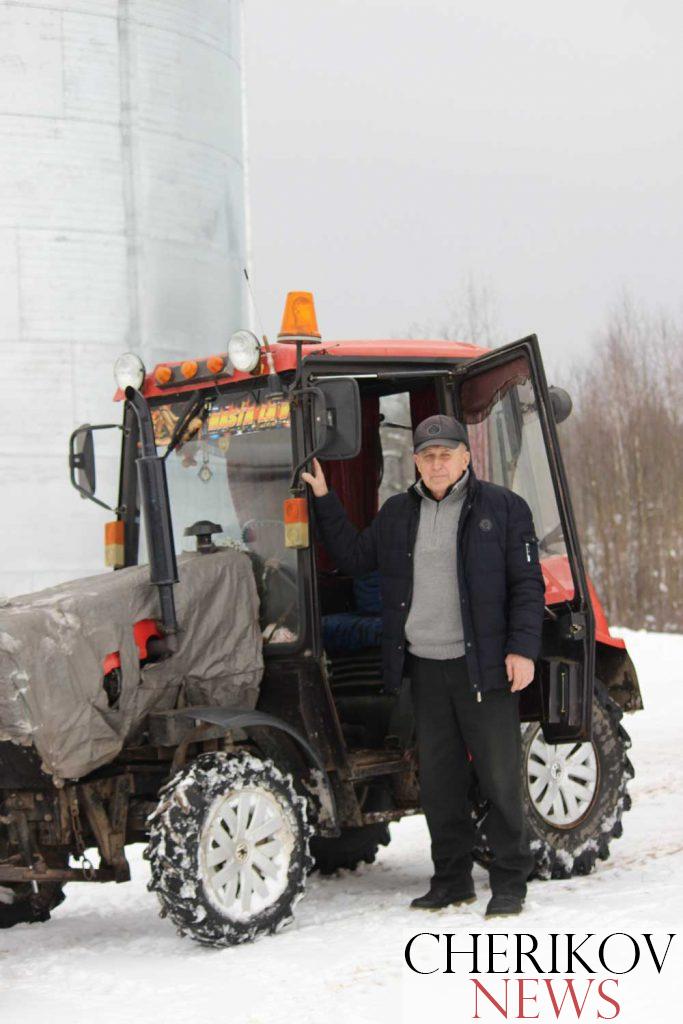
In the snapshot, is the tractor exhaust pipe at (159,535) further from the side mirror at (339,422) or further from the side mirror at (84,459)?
the side mirror at (84,459)

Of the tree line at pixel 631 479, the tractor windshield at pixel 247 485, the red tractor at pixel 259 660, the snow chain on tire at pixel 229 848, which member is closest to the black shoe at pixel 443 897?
the red tractor at pixel 259 660

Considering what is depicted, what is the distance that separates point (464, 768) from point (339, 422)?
144 cm

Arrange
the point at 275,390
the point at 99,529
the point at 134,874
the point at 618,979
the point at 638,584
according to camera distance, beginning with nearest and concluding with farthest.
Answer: the point at 618,979 < the point at 275,390 < the point at 134,874 < the point at 99,529 < the point at 638,584

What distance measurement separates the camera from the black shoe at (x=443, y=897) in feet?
20.1

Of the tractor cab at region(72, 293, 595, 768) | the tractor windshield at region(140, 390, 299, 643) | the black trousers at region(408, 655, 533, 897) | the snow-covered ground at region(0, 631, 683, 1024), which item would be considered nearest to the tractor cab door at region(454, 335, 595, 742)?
the tractor cab at region(72, 293, 595, 768)

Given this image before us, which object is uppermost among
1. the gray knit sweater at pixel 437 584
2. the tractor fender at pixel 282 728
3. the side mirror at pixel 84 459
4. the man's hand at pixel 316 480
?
the side mirror at pixel 84 459

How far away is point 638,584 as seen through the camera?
1325 inches

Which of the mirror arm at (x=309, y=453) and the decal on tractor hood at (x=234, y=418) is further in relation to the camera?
the decal on tractor hood at (x=234, y=418)

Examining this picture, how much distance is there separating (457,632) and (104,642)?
1.33 meters

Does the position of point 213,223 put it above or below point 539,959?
above

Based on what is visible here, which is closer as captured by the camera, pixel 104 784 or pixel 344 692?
pixel 104 784

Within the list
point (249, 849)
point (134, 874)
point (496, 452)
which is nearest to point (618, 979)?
point (249, 849)

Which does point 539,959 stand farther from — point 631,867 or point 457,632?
point 631,867

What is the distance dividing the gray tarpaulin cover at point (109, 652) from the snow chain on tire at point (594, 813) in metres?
1.31
